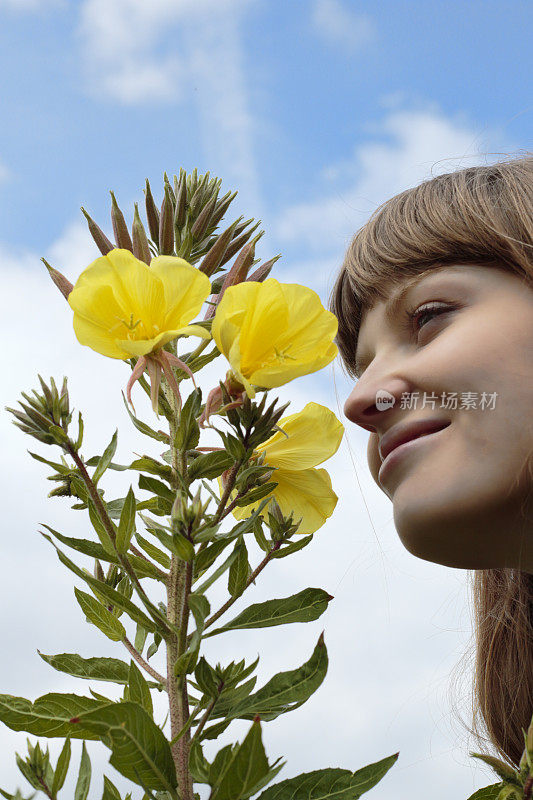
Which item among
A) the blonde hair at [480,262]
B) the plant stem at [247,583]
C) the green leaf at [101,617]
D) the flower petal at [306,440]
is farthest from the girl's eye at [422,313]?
the green leaf at [101,617]

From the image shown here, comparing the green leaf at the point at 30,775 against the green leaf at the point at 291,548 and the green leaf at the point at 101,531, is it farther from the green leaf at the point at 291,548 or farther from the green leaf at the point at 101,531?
the green leaf at the point at 291,548

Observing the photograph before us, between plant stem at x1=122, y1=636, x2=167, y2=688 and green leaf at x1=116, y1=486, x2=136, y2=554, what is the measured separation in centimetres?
22

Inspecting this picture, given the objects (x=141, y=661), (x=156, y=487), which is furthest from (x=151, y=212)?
(x=141, y=661)

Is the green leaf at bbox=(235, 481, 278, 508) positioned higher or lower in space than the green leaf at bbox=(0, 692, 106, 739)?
higher

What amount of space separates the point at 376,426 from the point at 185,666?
75 centimetres

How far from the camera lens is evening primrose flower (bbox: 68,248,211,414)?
1.14 metres

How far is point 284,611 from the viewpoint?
1155 mm

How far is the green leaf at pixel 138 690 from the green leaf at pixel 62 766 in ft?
0.39

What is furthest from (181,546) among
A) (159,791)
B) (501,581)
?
(501,581)

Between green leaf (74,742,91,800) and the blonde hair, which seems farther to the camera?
the blonde hair

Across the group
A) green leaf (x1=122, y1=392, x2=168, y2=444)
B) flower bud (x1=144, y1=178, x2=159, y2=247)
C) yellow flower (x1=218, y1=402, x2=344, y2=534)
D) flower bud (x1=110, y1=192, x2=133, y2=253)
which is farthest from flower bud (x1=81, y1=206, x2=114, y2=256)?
yellow flower (x1=218, y1=402, x2=344, y2=534)

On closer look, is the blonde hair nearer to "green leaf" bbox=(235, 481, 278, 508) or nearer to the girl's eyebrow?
the girl's eyebrow

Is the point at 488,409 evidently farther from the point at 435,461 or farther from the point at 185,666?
the point at 185,666

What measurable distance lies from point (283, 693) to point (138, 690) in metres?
0.21
